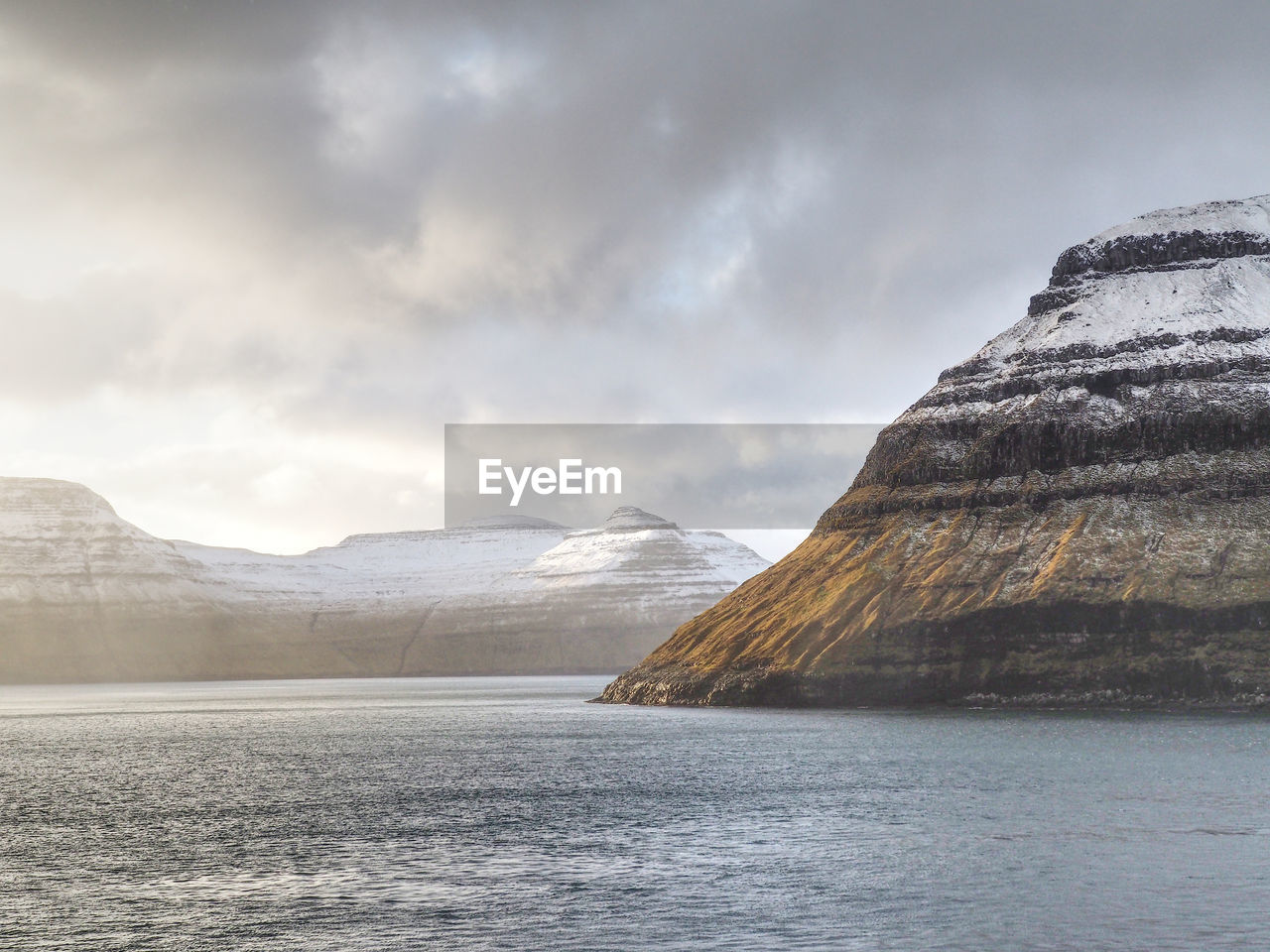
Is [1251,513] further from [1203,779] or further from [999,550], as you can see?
[1203,779]

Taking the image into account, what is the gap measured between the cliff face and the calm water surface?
35811 millimetres

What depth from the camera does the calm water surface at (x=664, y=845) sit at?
43.5m

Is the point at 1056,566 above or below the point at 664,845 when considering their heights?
above

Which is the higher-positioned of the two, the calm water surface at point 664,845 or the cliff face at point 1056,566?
the cliff face at point 1056,566

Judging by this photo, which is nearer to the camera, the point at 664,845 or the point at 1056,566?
the point at 664,845

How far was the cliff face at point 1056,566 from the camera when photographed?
149 m

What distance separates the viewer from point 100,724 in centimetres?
17088

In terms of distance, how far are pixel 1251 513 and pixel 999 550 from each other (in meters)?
31.3

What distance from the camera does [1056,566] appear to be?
6398 inches

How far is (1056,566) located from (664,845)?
115015mm

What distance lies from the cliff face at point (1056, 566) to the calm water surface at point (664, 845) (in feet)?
117

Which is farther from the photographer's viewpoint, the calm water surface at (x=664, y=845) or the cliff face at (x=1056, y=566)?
the cliff face at (x=1056, y=566)

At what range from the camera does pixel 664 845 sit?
60.1 meters

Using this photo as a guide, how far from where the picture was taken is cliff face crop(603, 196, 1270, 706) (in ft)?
488
